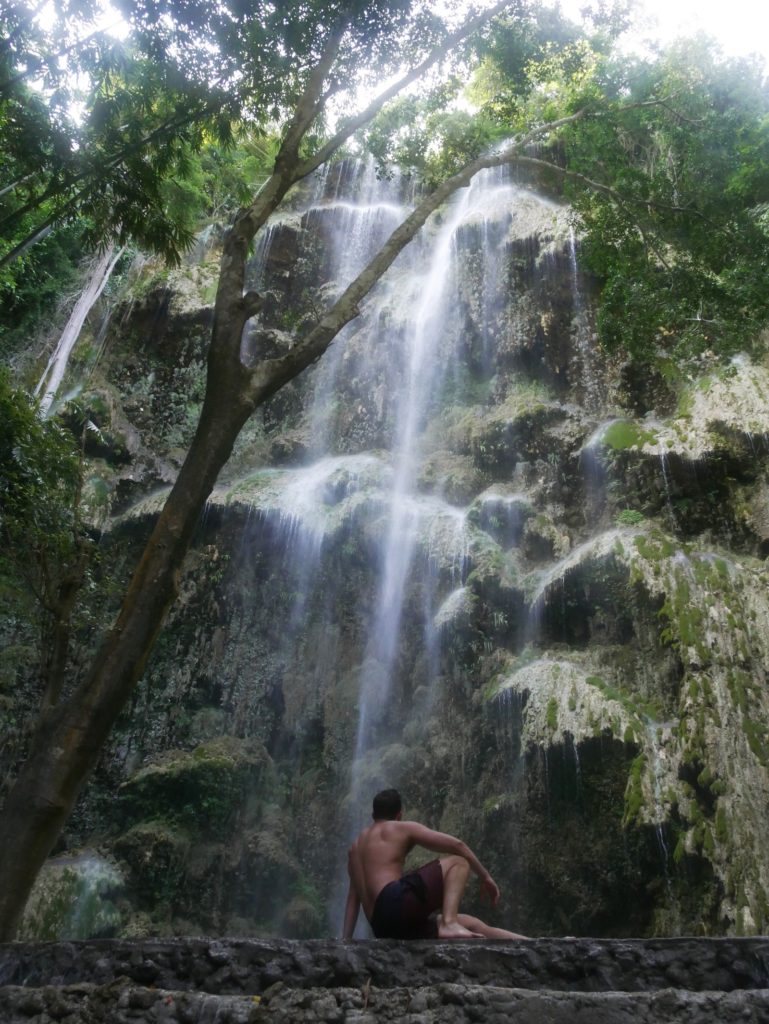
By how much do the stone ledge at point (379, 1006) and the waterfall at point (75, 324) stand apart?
1473 centimetres

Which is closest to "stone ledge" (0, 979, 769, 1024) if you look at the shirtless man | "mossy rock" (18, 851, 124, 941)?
the shirtless man

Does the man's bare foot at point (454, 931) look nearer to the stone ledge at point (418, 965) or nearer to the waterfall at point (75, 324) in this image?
the stone ledge at point (418, 965)

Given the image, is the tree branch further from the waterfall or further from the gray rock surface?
the waterfall

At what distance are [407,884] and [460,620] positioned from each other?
27.8 ft

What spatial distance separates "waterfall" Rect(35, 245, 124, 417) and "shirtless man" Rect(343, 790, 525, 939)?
45.2 feet

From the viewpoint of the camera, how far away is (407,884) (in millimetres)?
3764

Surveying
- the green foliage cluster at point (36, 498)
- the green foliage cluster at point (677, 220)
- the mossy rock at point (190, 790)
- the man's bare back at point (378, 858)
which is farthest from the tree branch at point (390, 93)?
the mossy rock at point (190, 790)

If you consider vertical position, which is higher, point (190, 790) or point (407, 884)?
point (190, 790)

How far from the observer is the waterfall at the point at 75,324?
1672cm

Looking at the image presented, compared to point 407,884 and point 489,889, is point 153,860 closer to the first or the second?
point 489,889

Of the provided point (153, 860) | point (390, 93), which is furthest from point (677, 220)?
point (153, 860)

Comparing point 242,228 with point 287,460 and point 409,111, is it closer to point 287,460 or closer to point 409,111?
point 287,460

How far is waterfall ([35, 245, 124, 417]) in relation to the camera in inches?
658

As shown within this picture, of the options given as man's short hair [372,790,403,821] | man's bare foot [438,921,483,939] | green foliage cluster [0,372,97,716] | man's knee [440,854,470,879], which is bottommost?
man's bare foot [438,921,483,939]
